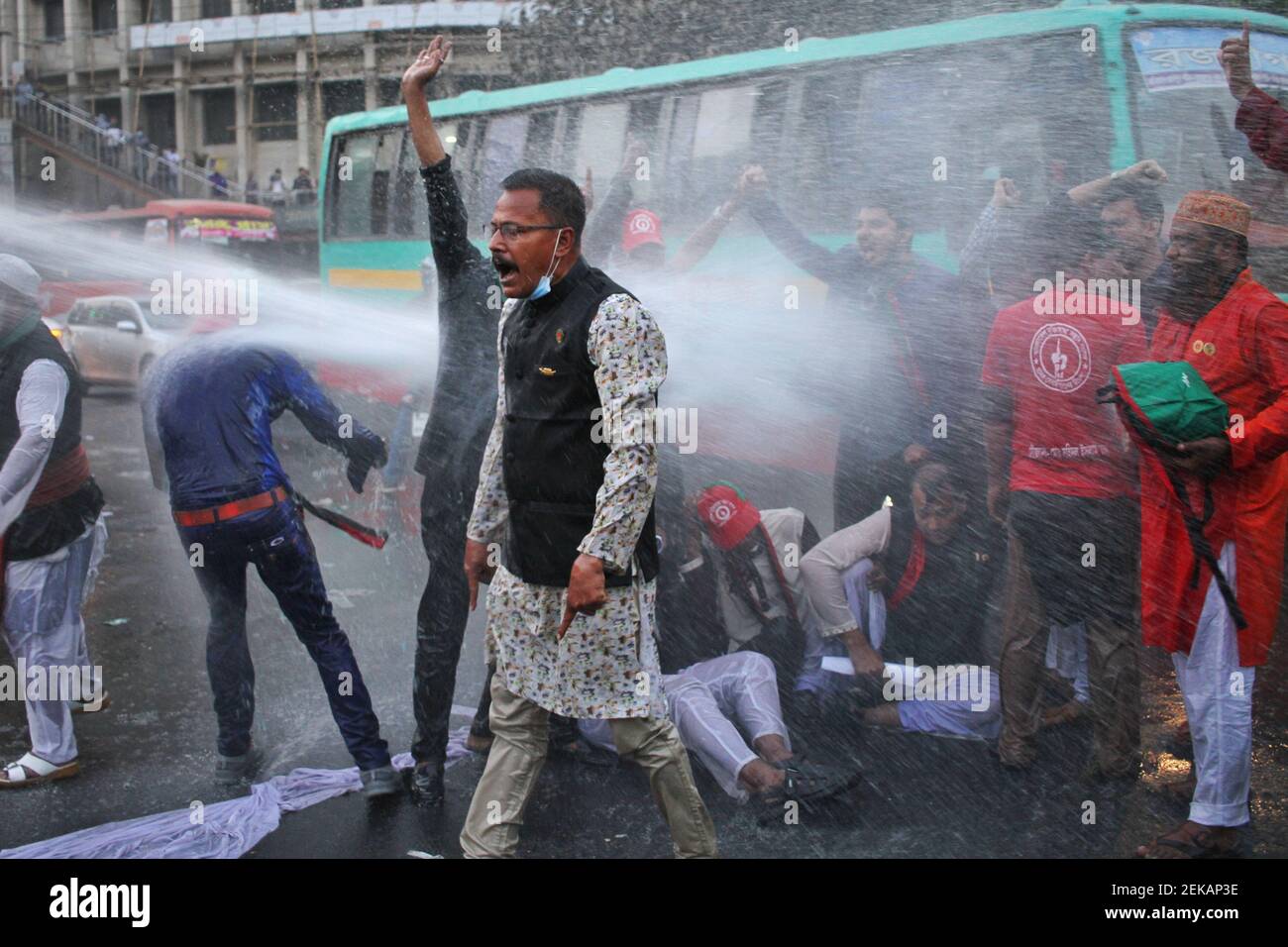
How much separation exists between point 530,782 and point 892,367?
8.95 feet

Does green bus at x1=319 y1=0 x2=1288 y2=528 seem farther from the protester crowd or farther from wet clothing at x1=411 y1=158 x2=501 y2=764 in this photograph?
wet clothing at x1=411 y1=158 x2=501 y2=764

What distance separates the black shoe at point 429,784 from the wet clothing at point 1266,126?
3315mm

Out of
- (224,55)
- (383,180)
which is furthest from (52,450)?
(383,180)

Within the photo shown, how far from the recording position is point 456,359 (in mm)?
3721

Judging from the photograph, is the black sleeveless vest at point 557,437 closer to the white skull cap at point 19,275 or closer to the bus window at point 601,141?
the white skull cap at point 19,275

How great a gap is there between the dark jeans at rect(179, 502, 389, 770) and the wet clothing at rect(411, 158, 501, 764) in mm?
183

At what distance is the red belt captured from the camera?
3684 millimetres

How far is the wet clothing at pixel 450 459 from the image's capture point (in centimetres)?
368

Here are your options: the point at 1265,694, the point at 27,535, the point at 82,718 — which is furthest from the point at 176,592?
the point at 1265,694

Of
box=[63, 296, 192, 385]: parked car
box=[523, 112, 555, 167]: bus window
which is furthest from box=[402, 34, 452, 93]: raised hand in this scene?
box=[63, 296, 192, 385]: parked car

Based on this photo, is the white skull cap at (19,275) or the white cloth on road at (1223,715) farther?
the white skull cap at (19,275)

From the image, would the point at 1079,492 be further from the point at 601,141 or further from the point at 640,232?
the point at 601,141

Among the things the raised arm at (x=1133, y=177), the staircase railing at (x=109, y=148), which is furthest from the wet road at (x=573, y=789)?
the staircase railing at (x=109, y=148)
